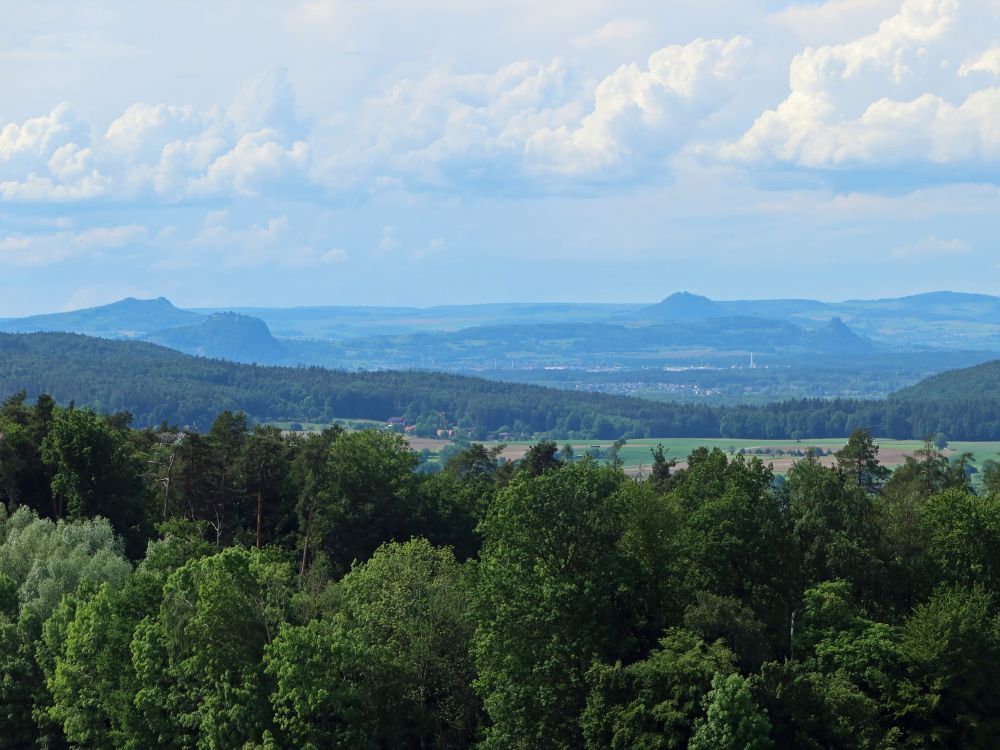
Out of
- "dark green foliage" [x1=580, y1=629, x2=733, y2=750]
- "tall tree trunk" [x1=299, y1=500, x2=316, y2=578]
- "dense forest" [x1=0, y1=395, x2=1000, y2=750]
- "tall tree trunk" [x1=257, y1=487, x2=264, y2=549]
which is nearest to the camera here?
"dark green foliage" [x1=580, y1=629, x2=733, y2=750]

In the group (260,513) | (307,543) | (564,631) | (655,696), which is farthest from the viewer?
(260,513)

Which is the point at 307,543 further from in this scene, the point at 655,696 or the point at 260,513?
the point at 655,696

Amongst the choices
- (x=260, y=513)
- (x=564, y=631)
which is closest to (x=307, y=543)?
(x=260, y=513)

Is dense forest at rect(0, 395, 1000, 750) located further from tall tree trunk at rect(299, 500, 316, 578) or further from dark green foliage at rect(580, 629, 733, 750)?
tall tree trunk at rect(299, 500, 316, 578)

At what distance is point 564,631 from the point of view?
53.6m

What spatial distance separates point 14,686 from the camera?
6309cm

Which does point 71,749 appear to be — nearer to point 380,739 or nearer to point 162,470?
point 380,739

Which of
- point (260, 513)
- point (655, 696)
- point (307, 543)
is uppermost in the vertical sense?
point (260, 513)

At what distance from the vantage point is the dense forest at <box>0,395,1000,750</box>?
50.8 meters

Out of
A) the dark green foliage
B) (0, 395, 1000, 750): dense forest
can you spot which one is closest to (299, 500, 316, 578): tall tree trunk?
(0, 395, 1000, 750): dense forest

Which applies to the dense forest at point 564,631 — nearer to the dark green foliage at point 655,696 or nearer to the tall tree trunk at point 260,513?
the dark green foliage at point 655,696

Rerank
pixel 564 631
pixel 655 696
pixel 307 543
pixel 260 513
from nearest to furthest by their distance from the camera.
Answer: pixel 655 696, pixel 564 631, pixel 307 543, pixel 260 513

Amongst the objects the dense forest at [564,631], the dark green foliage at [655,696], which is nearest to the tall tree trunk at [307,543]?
the dense forest at [564,631]

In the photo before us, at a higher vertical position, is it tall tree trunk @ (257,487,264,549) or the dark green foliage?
tall tree trunk @ (257,487,264,549)
